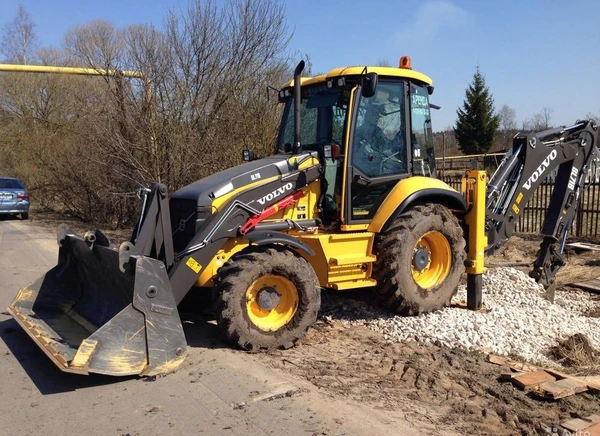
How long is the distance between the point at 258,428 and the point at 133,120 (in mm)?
11707

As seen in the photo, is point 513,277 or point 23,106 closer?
point 513,277

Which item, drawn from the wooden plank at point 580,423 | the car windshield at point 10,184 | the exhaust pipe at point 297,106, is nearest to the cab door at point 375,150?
the exhaust pipe at point 297,106

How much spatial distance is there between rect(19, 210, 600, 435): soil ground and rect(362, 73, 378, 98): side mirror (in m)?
2.60

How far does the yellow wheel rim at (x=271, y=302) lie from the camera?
18.0 ft

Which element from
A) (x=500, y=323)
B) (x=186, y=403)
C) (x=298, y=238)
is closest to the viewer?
(x=186, y=403)

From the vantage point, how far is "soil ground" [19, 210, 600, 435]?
405cm

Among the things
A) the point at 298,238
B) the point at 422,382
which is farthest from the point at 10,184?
the point at 422,382

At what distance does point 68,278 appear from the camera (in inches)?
252

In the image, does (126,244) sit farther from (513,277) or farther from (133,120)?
(133,120)

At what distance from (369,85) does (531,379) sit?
3.22 metres

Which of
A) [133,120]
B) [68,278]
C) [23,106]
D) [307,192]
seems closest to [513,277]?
[307,192]

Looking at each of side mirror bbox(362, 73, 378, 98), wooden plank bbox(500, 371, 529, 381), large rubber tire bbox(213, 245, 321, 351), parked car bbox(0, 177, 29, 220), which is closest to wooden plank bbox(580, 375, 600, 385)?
wooden plank bbox(500, 371, 529, 381)

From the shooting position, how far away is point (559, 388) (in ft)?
14.5

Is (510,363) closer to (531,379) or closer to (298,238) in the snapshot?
(531,379)
